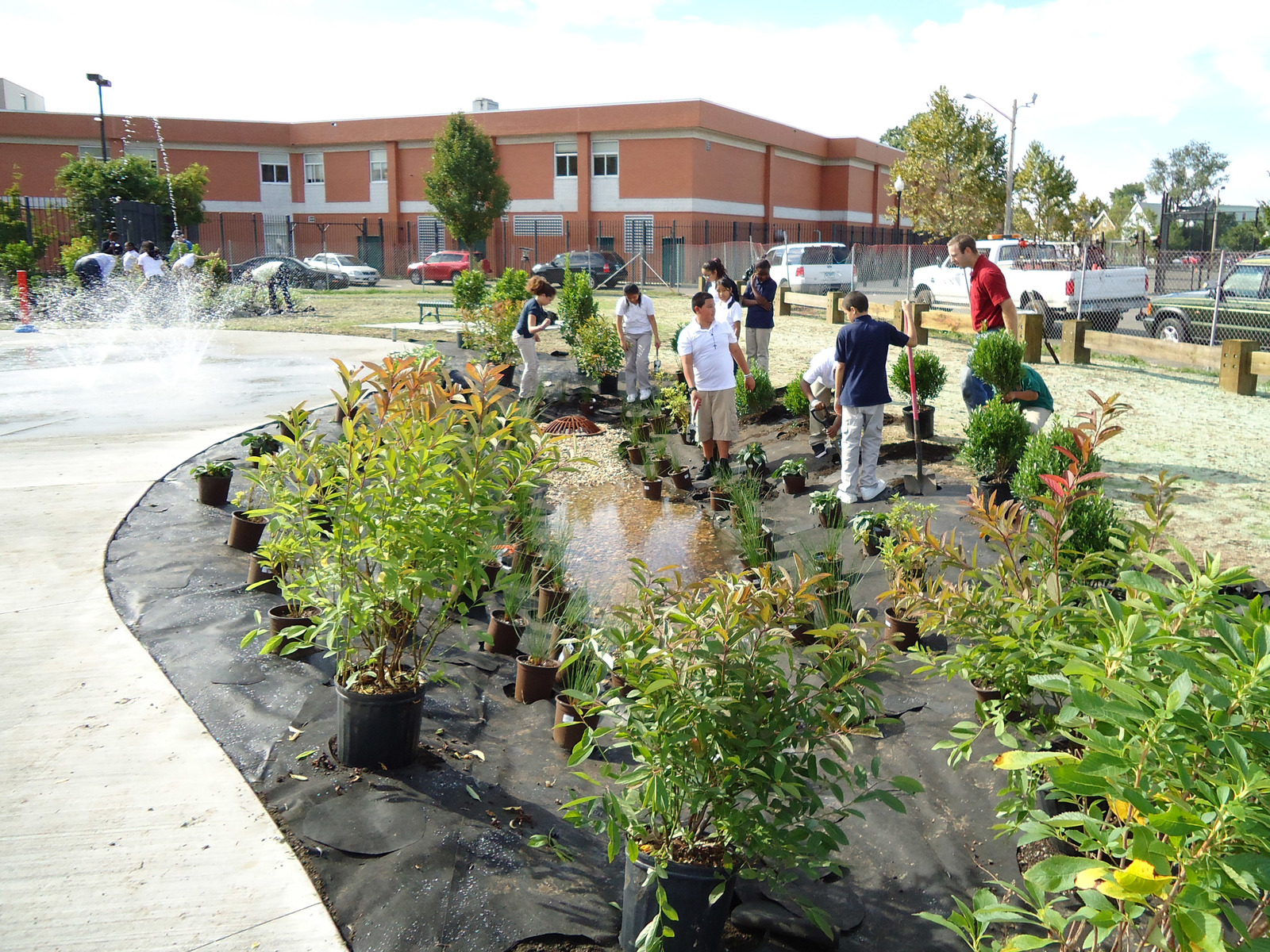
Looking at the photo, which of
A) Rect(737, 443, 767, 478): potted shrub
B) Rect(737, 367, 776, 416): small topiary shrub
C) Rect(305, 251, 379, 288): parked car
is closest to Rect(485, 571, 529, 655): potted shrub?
Rect(737, 443, 767, 478): potted shrub

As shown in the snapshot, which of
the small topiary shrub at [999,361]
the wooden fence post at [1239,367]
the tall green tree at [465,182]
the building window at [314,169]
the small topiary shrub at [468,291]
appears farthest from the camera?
the building window at [314,169]

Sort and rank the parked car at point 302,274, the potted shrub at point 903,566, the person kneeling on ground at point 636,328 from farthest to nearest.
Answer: the parked car at point 302,274
the person kneeling on ground at point 636,328
the potted shrub at point 903,566

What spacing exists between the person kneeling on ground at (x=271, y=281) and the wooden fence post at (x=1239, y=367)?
20563 mm

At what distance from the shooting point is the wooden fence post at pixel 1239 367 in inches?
486

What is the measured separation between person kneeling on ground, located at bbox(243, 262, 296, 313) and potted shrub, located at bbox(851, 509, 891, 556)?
21213 millimetres

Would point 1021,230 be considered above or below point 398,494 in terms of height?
above

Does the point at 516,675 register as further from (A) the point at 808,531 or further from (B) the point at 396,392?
(A) the point at 808,531

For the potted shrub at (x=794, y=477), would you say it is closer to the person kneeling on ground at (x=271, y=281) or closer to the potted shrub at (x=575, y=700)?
the potted shrub at (x=575, y=700)

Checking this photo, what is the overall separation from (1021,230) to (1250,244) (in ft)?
73.5

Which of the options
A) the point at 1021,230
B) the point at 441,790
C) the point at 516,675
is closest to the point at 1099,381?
the point at 516,675

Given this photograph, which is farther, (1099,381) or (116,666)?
(1099,381)

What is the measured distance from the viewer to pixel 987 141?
38.1 meters

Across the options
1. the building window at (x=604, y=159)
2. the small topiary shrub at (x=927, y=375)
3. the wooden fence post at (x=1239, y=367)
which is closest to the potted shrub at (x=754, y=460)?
the small topiary shrub at (x=927, y=375)

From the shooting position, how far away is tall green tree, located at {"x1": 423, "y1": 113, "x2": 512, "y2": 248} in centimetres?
4031
